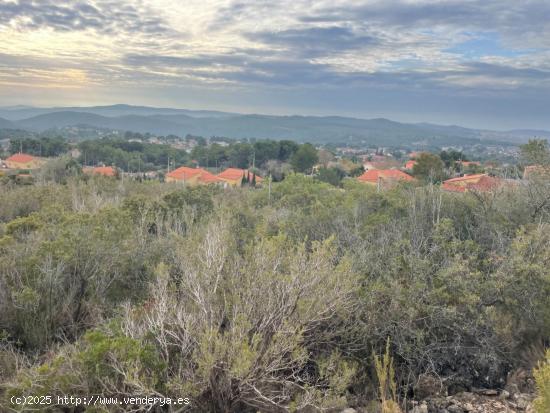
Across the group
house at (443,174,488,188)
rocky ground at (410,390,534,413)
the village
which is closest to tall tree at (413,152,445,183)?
the village

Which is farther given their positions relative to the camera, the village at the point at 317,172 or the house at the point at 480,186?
the village at the point at 317,172

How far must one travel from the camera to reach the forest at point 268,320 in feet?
13.3

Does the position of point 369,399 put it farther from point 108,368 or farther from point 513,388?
point 108,368

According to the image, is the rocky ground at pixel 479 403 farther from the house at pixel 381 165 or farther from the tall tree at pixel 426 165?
the house at pixel 381 165

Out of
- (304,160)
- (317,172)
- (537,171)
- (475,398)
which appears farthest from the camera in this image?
(304,160)

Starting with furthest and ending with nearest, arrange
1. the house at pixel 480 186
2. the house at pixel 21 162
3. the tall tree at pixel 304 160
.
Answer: the house at pixel 21 162
the tall tree at pixel 304 160
the house at pixel 480 186

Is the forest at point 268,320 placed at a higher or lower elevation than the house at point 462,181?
lower

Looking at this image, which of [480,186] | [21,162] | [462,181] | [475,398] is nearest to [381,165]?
[462,181]

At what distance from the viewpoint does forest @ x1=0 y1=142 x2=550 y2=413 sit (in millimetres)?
4055

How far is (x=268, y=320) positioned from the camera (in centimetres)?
447

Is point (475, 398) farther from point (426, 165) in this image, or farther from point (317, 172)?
point (317, 172)

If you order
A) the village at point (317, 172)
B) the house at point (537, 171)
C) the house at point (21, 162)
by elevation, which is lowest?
the house at point (21, 162)

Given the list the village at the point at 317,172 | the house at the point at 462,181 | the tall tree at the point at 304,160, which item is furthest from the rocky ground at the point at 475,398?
the tall tree at the point at 304,160

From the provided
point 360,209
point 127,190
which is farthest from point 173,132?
point 360,209
